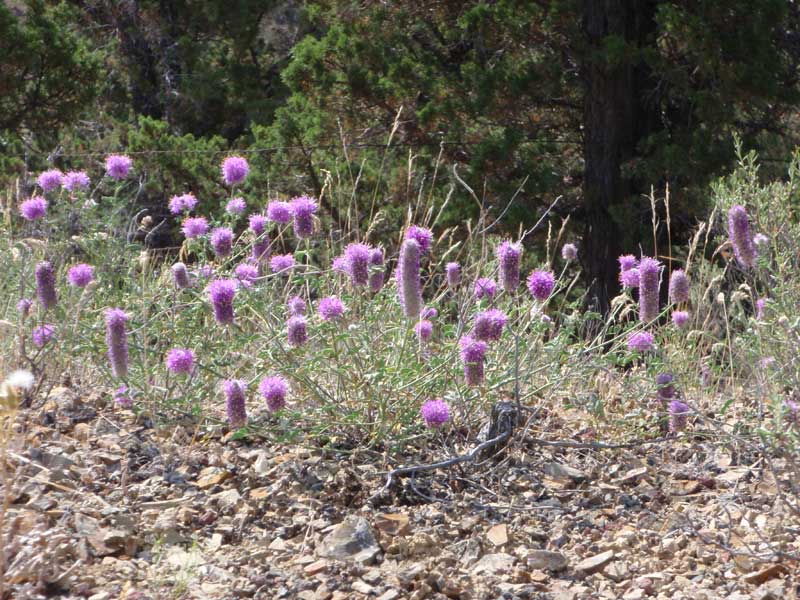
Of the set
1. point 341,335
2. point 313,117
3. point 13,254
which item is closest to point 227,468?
point 341,335

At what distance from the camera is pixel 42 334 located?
3422 millimetres

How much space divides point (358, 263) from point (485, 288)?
1.86 ft

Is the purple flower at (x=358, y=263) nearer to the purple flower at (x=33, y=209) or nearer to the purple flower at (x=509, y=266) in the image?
the purple flower at (x=509, y=266)

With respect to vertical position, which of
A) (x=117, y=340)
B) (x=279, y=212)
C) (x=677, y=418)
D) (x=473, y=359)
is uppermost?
(x=279, y=212)

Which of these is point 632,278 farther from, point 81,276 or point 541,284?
point 81,276

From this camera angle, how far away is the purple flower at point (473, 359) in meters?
2.98

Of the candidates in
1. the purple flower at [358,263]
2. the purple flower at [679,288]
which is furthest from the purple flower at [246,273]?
the purple flower at [679,288]

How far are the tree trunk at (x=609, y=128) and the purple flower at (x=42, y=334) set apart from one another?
18.6 feet

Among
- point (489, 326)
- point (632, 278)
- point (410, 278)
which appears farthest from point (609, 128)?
point (410, 278)

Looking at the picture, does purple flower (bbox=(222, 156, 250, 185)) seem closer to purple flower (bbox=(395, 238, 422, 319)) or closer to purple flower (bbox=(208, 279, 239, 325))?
purple flower (bbox=(208, 279, 239, 325))

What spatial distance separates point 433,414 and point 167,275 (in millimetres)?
1538

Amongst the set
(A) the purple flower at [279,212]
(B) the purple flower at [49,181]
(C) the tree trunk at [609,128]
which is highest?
(B) the purple flower at [49,181]

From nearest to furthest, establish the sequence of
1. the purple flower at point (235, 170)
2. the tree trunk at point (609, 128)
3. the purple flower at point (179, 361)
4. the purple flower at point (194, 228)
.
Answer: the purple flower at point (179, 361), the purple flower at point (194, 228), the purple flower at point (235, 170), the tree trunk at point (609, 128)

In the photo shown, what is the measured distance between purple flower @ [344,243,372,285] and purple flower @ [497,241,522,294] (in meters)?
0.42
